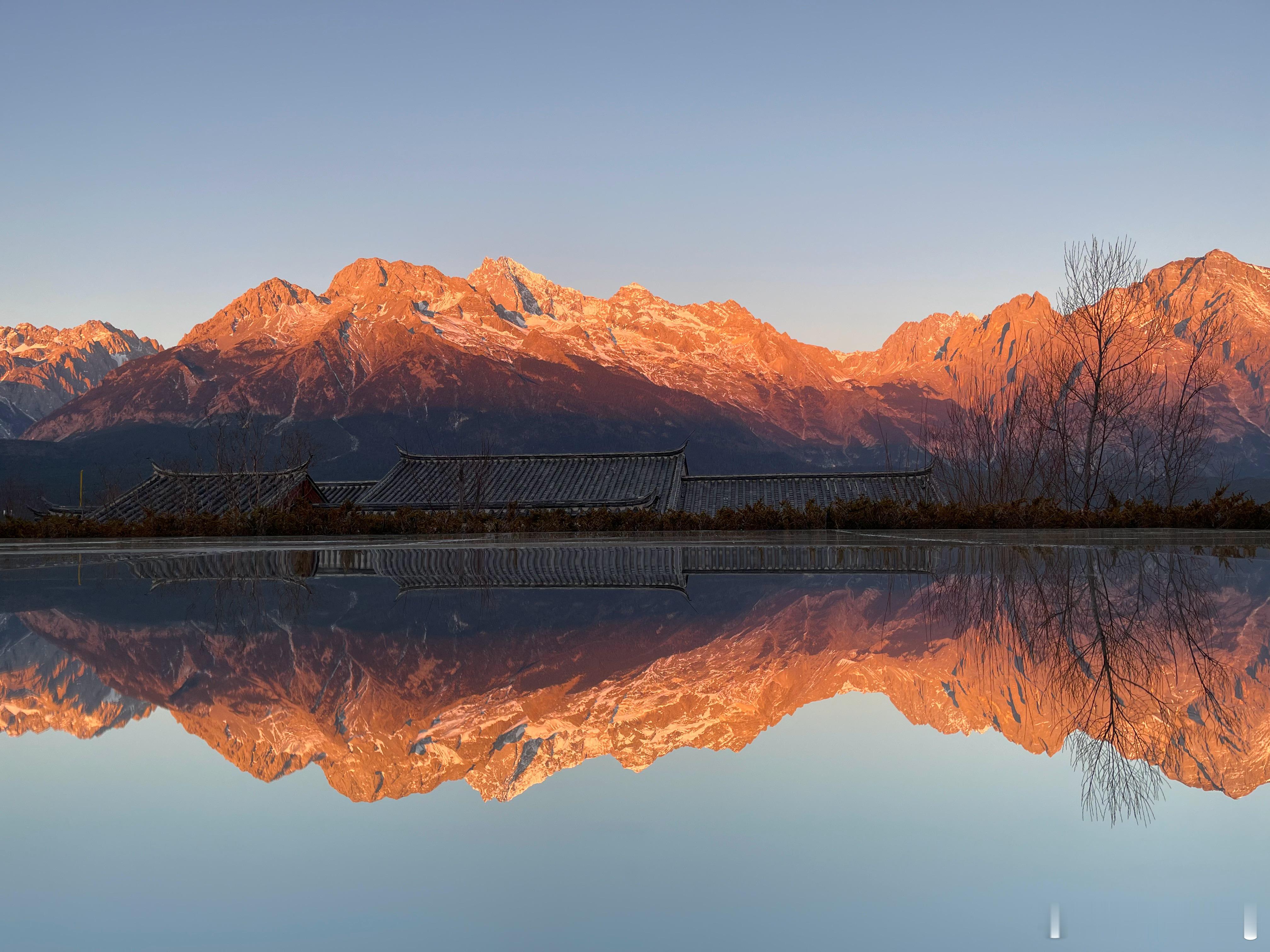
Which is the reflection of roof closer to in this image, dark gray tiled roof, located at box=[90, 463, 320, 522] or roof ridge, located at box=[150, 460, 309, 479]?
dark gray tiled roof, located at box=[90, 463, 320, 522]

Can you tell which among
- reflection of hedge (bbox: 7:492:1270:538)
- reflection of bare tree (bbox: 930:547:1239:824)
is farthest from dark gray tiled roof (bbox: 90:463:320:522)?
reflection of bare tree (bbox: 930:547:1239:824)

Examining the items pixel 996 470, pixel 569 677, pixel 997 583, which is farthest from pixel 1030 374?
pixel 569 677

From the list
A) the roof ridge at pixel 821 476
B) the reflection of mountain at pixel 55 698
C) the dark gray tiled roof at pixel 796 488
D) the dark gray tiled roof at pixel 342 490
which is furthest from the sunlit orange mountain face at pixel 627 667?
the dark gray tiled roof at pixel 342 490

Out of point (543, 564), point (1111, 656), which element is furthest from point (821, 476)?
point (1111, 656)

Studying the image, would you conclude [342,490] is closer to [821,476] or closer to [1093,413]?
[821,476]

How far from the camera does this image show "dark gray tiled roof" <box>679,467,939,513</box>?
3431 centimetres

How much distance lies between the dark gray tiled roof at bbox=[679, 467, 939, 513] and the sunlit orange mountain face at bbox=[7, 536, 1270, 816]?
25881 millimetres

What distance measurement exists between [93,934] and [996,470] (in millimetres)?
28771

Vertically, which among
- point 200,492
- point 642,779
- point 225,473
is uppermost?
point 225,473

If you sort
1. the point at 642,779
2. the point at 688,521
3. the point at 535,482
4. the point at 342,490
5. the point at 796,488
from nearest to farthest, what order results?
1. the point at 642,779
2. the point at 688,521
3. the point at 535,482
4. the point at 796,488
5. the point at 342,490

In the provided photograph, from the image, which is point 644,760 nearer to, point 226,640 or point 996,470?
point 226,640

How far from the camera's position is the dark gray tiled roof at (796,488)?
34.3 meters

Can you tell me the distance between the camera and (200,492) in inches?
1276

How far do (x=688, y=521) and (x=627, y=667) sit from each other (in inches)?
664
